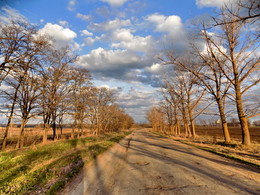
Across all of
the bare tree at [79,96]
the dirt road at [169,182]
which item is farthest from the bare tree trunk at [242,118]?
the bare tree at [79,96]

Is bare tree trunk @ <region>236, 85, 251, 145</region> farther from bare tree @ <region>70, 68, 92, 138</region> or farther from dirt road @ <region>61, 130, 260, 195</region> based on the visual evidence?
bare tree @ <region>70, 68, 92, 138</region>

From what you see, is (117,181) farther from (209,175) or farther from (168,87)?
(168,87)

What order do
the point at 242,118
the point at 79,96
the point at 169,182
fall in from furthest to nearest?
the point at 79,96, the point at 242,118, the point at 169,182

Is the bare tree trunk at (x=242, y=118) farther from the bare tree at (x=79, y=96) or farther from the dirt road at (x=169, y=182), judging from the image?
the bare tree at (x=79, y=96)

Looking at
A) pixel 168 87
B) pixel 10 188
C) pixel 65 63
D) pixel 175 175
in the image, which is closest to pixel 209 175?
pixel 175 175

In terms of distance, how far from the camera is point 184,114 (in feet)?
84.0

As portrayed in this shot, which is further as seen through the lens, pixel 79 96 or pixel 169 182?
pixel 79 96

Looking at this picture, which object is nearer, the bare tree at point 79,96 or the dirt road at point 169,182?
Answer: the dirt road at point 169,182

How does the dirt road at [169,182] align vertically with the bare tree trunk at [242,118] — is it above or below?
below

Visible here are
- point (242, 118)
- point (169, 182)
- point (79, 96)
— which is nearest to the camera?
point (169, 182)

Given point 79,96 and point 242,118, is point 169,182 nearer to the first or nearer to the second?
point 242,118

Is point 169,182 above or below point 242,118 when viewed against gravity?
below

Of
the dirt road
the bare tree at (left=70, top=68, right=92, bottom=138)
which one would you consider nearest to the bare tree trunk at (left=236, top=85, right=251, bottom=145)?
the dirt road

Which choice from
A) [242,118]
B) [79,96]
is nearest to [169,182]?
[242,118]
